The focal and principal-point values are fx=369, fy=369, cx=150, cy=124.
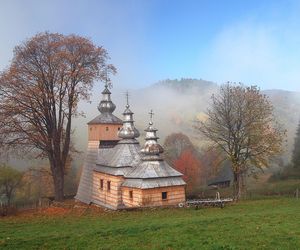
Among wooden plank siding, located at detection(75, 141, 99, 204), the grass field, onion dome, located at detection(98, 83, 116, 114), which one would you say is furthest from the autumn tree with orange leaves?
the grass field

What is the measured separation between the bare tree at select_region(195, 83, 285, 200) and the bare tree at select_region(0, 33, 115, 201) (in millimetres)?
12003

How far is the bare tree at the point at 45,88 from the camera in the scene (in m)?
30.4

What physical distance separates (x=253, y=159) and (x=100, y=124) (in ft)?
49.0

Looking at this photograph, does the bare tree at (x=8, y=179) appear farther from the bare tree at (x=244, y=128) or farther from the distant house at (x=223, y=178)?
the distant house at (x=223, y=178)

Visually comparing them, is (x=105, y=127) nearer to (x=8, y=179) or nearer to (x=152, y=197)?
(x=152, y=197)

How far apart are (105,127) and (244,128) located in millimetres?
13297

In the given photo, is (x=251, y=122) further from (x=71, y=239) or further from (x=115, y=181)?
(x=71, y=239)

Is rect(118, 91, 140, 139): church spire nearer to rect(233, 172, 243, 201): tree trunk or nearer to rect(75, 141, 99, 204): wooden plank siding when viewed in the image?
rect(75, 141, 99, 204): wooden plank siding

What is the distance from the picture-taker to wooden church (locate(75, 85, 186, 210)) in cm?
2872

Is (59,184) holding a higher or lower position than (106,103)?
lower

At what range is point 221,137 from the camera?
116 ft

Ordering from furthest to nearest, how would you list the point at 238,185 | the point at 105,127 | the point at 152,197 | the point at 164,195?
the point at 105,127, the point at 238,185, the point at 164,195, the point at 152,197

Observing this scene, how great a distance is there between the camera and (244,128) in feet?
110

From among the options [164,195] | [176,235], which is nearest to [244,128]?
[164,195]
